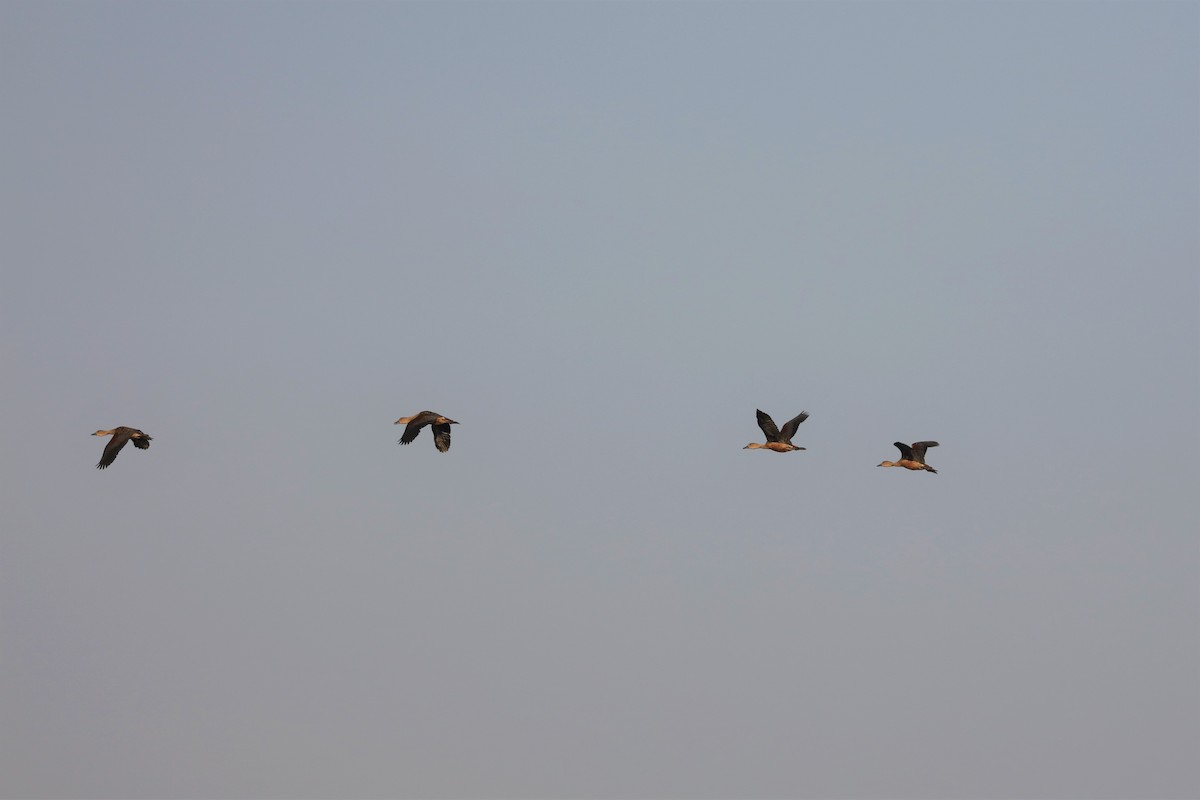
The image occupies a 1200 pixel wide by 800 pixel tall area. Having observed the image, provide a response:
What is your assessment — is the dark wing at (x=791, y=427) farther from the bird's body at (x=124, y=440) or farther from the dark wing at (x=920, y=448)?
the bird's body at (x=124, y=440)

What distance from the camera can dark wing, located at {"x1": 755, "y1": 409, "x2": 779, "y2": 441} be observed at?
48.7 m

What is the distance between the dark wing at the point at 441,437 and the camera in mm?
46375

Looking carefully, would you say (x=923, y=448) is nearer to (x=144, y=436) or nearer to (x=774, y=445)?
(x=774, y=445)

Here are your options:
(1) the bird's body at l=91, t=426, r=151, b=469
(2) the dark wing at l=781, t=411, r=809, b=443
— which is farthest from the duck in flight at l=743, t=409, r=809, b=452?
(1) the bird's body at l=91, t=426, r=151, b=469

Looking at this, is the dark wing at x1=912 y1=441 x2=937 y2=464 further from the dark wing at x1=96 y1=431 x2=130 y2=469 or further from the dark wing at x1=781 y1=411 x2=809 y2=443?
the dark wing at x1=96 y1=431 x2=130 y2=469

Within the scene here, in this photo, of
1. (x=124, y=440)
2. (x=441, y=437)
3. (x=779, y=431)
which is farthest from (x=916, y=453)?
(x=124, y=440)

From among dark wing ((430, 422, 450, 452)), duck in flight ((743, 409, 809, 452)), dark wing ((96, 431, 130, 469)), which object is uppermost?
duck in flight ((743, 409, 809, 452))

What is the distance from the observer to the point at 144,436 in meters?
47.7

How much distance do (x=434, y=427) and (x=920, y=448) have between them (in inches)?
661

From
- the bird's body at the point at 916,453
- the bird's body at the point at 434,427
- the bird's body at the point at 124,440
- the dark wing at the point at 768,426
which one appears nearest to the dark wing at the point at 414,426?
the bird's body at the point at 434,427

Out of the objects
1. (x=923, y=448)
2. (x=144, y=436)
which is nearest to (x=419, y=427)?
(x=144, y=436)

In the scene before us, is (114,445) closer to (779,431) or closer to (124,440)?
(124,440)

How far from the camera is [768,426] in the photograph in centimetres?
4881

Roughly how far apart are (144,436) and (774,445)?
2084 centimetres
